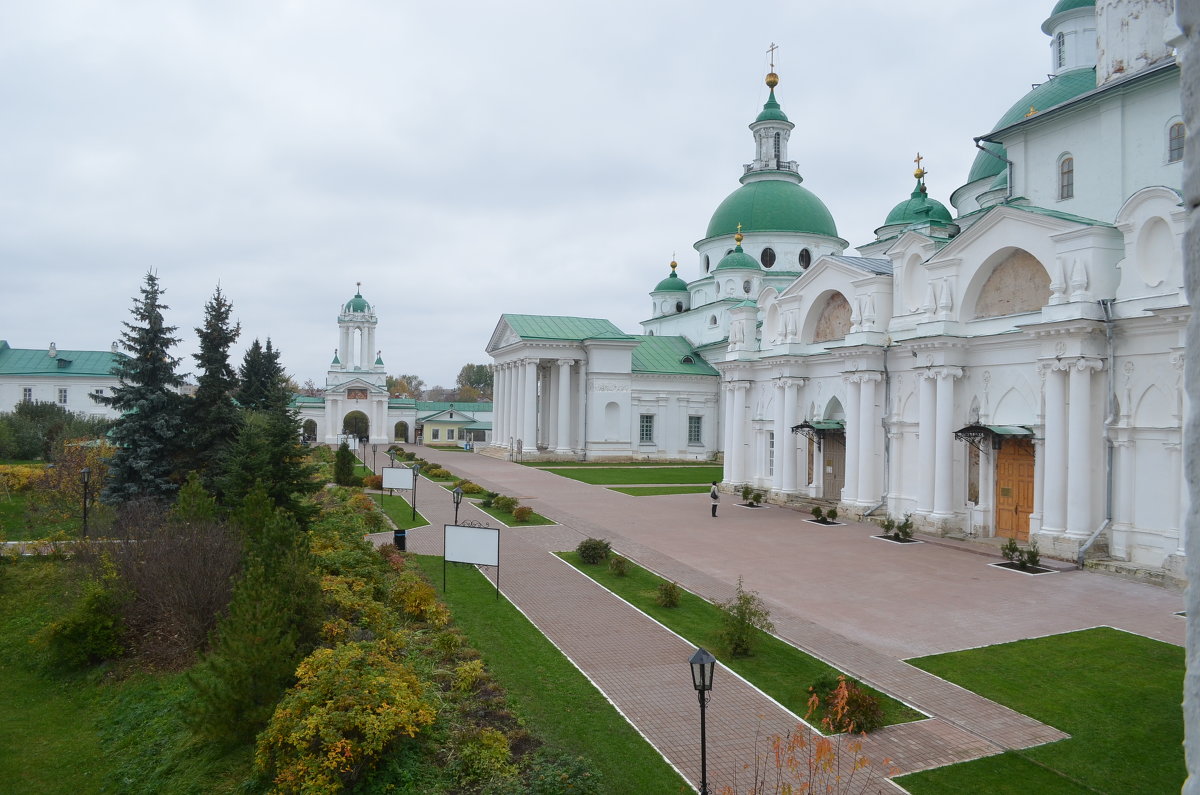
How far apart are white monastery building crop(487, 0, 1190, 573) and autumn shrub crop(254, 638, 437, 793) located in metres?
13.1

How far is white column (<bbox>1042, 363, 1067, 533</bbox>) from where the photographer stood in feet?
63.7

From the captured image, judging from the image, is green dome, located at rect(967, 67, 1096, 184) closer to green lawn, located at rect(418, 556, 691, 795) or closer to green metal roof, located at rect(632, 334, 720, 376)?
green lawn, located at rect(418, 556, 691, 795)

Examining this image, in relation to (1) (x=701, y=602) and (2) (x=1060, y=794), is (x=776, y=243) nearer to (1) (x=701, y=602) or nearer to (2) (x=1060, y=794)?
(1) (x=701, y=602)

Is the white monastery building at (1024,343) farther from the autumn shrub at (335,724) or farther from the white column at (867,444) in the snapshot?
the autumn shrub at (335,724)

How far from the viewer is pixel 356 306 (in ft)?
221

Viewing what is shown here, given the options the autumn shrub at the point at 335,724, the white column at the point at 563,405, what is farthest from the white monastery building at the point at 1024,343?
the white column at the point at 563,405

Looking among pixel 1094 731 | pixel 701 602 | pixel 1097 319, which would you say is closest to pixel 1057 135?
pixel 1097 319

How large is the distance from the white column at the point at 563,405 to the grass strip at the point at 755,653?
3340 centimetres

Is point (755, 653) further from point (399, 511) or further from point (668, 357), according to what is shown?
point (668, 357)

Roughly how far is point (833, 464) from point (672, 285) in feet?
120

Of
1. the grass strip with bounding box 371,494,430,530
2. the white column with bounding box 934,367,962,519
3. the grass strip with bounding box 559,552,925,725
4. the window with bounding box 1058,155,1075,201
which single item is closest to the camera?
the grass strip with bounding box 559,552,925,725

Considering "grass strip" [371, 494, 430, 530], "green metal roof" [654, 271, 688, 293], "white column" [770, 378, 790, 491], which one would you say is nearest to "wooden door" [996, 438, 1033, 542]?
"white column" [770, 378, 790, 491]

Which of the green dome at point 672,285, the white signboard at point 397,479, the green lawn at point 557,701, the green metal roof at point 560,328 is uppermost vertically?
the green dome at point 672,285

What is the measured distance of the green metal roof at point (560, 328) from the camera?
51344 mm
